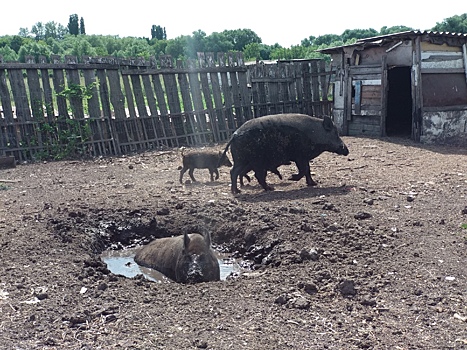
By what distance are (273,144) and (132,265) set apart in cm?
340

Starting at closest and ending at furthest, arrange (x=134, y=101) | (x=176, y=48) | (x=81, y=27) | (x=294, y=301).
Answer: (x=294, y=301) < (x=134, y=101) < (x=176, y=48) < (x=81, y=27)

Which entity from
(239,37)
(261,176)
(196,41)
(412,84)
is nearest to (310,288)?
(261,176)

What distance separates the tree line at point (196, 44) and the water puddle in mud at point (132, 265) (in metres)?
50.1

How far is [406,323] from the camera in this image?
4.82m

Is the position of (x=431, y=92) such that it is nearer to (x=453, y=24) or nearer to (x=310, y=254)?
(x=310, y=254)

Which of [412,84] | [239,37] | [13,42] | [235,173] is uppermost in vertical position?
[13,42]

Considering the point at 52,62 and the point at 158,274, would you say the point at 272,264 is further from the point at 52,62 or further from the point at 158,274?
the point at 52,62

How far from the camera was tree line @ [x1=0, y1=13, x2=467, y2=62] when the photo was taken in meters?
63.0

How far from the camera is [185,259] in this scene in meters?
6.77

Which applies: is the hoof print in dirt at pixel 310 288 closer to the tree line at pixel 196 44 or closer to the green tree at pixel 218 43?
the tree line at pixel 196 44

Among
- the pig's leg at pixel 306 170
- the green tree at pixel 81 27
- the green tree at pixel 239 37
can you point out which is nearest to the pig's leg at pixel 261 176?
the pig's leg at pixel 306 170

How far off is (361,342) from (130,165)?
29.9 ft

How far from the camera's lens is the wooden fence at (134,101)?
14.2m

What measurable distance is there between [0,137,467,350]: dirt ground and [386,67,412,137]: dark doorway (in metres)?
7.22
